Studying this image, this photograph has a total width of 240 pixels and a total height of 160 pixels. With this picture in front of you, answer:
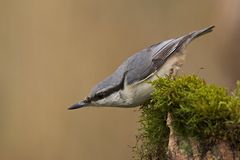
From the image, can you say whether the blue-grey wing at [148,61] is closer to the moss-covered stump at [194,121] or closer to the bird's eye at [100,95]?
the bird's eye at [100,95]

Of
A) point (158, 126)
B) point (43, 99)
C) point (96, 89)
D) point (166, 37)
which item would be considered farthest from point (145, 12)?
point (158, 126)

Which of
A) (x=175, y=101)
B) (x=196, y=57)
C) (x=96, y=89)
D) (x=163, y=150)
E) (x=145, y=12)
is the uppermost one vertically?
(x=145, y=12)

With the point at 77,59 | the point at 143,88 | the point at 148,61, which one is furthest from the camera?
the point at 77,59

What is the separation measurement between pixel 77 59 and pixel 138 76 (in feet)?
5.67

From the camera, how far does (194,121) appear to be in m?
2.57

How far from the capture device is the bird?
4156 millimetres

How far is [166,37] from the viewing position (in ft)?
18.9

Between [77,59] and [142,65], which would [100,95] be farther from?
[77,59]

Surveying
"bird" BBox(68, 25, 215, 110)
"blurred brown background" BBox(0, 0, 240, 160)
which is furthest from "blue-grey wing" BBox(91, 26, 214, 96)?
"blurred brown background" BBox(0, 0, 240, 160)

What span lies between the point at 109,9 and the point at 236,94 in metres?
3.10

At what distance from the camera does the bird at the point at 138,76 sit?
4.16 meters

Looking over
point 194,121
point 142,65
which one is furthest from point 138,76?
point 194,121

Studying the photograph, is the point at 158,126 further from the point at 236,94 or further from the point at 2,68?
the point at 2,68

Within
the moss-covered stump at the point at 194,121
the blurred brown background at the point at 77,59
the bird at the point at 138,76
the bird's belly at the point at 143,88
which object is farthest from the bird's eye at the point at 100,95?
the blurred brown background at the point at 77,59
